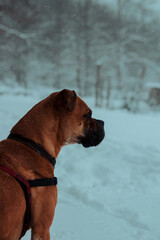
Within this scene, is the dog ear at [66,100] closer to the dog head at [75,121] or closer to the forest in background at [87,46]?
the dog head at [75,121]

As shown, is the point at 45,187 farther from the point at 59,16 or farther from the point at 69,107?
the point at 59,16

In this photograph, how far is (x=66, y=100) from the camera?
1.96 m

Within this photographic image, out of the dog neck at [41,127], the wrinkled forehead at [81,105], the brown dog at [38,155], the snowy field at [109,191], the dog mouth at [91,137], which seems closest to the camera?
the brown dog at [38,155]

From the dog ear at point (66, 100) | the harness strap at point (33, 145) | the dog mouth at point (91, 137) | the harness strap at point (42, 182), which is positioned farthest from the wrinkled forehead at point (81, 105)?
the harness strap at point (42, 182)

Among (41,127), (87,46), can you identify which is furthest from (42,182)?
(87,46)

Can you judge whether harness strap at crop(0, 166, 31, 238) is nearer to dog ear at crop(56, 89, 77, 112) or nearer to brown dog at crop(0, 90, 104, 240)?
brown dog at crop(0, 90, 104, 240)

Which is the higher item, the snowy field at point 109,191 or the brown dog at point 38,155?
the brown dog at point 38,155

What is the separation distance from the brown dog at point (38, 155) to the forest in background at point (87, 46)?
1048 cm

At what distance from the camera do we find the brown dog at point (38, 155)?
1540 mm

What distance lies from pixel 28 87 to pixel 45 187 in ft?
51.6

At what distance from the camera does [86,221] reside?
312 centimetres

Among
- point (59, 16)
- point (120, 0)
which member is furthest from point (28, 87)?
point (120, 0)

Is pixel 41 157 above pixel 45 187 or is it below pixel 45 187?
above

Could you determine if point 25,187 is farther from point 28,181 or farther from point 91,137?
point 91,137
